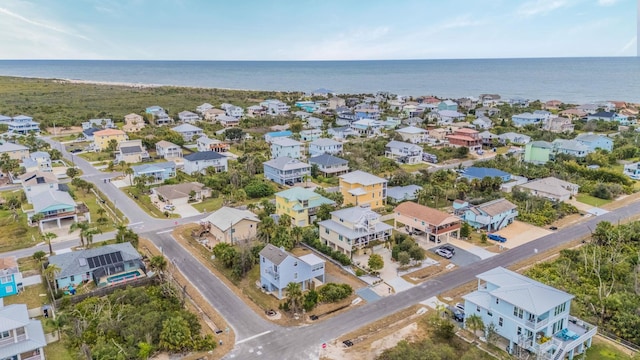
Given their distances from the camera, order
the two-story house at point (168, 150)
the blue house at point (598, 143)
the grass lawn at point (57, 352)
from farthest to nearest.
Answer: the two-story house at point (168, 150)
the blue house at point (598, 143)
the grass lawn at point (57, 352)

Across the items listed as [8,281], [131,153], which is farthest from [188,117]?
[8,281]

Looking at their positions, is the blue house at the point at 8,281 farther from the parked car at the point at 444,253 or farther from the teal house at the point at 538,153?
the teal house at the point at 538,153

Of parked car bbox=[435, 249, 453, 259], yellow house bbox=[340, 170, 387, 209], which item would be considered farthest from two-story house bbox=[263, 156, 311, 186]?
parked car bbox=[435, 249, 453, 259]

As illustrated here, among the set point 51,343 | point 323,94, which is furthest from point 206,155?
point 323,94

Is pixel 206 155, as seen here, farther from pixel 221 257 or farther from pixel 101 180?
pixel 221 257

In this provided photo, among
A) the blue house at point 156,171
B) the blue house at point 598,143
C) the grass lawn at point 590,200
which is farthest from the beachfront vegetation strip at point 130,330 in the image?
the blue house at point 598,143

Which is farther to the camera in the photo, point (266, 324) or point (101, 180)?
point (101, 180)
